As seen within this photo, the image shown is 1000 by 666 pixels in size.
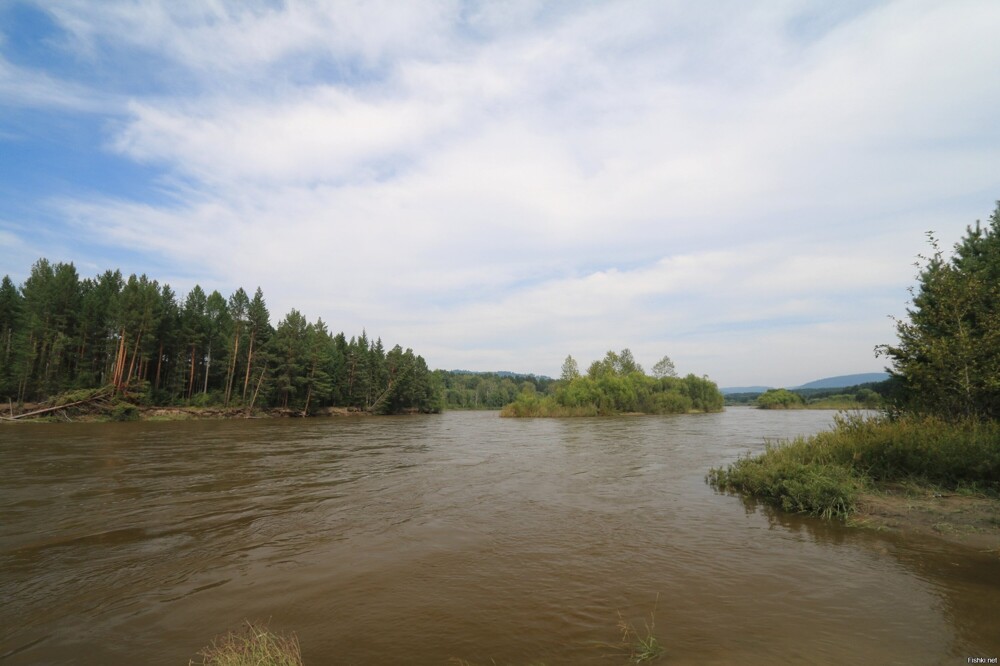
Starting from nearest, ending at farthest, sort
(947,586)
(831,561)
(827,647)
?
(827,647)
(947,586)
(831,561)

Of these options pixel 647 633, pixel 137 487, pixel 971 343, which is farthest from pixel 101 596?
pixel 971 343

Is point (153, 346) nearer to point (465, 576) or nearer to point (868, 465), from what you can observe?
point (465, 576)

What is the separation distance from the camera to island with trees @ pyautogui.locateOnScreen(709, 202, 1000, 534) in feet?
34.1

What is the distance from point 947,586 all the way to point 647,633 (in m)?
4.94

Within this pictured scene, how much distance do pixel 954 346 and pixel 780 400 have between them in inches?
4734

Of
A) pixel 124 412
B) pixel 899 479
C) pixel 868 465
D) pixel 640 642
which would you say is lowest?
pixel 124 412

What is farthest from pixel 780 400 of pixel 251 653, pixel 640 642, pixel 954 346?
pixel 251 653

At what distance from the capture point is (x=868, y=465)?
482 inches

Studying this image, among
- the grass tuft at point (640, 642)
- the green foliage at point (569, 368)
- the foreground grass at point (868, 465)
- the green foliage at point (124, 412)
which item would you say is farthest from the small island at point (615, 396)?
the grass tuft at point (640, 642)

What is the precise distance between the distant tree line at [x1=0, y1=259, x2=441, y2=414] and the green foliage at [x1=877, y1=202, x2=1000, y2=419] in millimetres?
59849

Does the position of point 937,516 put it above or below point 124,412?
above

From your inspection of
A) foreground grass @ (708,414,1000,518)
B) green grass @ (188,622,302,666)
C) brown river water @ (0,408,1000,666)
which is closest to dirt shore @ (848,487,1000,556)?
foreground grass @ (708,414,1000,518)

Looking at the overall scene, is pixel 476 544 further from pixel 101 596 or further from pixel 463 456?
pixel 463 456

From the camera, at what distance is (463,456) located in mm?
22578
